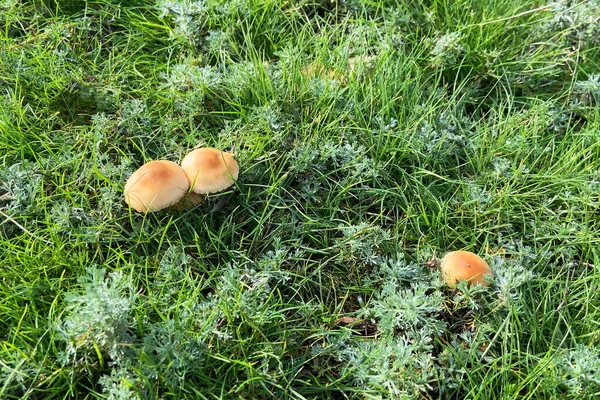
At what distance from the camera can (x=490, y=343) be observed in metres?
2.58

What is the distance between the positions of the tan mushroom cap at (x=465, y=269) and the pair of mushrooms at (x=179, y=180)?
1.19 m

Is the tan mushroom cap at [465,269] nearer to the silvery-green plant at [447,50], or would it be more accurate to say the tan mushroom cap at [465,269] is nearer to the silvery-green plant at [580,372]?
the silvery-green plant at [580,372]

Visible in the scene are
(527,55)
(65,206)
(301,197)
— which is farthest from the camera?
(527,55)

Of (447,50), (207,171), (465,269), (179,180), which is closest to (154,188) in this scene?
(179,180)

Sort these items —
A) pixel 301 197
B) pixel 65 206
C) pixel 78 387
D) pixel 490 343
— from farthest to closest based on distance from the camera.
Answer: pixel 301 197, pixel 65 206, pixel 490 343, pixel 78 387

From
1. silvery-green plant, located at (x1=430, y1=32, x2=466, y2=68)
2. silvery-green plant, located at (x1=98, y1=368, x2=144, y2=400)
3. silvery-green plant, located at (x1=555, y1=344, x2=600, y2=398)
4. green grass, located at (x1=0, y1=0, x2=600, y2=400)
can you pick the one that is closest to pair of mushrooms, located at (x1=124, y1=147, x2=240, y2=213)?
green grass, located at (x1=0, y1=0, x2=600, y2=400)

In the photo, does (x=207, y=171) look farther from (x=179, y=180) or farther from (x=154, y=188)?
(x=154, y=188)

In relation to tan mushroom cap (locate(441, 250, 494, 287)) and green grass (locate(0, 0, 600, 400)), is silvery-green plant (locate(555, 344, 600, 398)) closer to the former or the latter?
green grass (locate(0, 0, 600, 400))

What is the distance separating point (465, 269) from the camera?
2.68m

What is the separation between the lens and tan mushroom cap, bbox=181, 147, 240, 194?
8.98 ft

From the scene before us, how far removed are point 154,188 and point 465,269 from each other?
1577mm

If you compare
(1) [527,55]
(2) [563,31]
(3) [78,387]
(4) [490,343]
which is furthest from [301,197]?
(2) [563,31]

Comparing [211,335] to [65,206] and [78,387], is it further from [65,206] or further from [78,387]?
[65,206]

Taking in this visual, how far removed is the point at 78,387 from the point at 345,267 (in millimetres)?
1386
